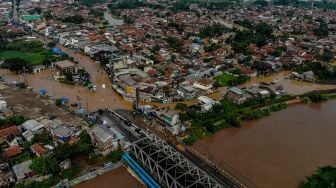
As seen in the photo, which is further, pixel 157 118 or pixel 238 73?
pixel 238 73

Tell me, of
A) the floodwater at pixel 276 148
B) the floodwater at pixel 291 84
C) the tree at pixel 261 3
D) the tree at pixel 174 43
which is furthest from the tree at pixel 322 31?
the floodwater at pixel 276 148

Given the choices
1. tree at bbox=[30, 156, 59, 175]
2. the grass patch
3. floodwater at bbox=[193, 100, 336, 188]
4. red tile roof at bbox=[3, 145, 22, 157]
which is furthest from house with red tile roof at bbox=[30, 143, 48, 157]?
floodwater at bbox=[193, 100, 336, 188]

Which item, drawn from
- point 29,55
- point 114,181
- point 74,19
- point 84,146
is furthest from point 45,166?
point 74,19

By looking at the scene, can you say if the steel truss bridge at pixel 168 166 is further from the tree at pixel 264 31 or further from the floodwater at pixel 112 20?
the floodwater at pixel 112 20

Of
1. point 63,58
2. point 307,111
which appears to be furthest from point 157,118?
point 63,58

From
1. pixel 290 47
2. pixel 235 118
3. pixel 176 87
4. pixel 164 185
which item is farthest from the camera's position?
pixel 290 47

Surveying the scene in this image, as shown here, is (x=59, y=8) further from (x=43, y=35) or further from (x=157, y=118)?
(x=157, y=118)
